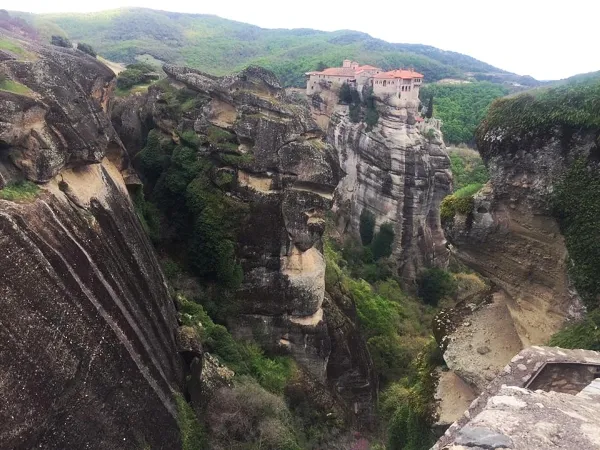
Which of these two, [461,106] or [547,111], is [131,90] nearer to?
[547,111]

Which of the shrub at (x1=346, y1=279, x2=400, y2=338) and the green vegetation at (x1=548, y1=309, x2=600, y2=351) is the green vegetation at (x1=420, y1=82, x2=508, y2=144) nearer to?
the shrub at (x1=346, y1=279, x2=400, y2=338)

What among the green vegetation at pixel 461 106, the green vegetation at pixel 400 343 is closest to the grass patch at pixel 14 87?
the green vegetation at pixel 400 343

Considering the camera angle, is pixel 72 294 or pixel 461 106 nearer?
pixel 72 294

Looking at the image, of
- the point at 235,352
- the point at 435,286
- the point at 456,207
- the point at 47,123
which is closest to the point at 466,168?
the point at 435,286

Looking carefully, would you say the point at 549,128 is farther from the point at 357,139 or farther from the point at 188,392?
the point at 357,139

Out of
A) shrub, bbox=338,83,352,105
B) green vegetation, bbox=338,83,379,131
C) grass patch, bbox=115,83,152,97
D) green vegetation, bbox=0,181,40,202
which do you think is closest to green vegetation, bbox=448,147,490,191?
green vegetation, bbox=338,83,379,131
